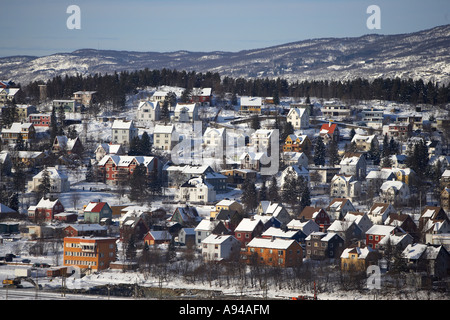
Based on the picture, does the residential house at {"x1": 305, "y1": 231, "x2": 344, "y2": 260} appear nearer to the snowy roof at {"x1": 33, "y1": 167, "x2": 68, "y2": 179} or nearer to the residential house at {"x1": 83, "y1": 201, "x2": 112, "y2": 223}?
the residential house at {"x1": 83, "y1": 201, "x2": 112, "y2": 223}

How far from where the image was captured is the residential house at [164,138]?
2306 inches

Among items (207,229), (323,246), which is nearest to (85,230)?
(207,229)

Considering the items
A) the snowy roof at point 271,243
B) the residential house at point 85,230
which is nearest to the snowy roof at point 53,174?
the residential house at point 85,230

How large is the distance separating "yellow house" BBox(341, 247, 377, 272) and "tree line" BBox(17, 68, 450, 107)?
3448cm

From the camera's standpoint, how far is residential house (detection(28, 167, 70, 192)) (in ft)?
162

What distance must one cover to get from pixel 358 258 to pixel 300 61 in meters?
127

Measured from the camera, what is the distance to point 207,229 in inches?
1603

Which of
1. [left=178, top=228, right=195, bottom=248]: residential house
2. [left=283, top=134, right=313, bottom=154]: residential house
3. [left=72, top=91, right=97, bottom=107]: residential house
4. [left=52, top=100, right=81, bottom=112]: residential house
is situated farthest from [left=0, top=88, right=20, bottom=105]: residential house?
[left=178, top=228, right=195, bottom=248]: residential house

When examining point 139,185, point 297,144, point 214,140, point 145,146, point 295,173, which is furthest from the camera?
point 214,140

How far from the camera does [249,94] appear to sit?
242 ft

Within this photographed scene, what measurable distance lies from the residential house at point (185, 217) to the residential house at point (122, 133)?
16.3 meters

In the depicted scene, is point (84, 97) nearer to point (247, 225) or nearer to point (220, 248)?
point (247, 225)
